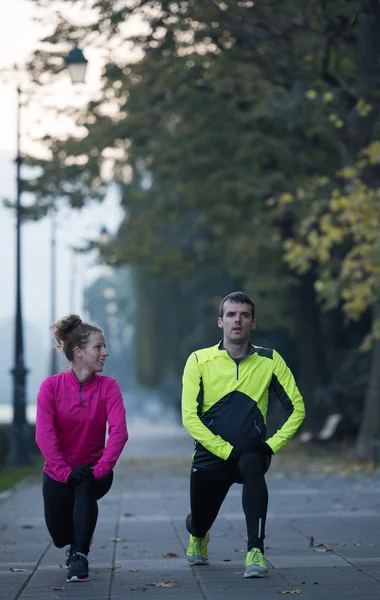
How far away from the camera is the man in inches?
294

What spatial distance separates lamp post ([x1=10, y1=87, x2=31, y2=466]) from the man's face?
56.2 ft

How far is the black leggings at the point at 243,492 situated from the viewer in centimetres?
742

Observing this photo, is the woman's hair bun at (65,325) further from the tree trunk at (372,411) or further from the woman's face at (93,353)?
the tree trunk at (372,411)

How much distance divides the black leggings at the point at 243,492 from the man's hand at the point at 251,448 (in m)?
0.03

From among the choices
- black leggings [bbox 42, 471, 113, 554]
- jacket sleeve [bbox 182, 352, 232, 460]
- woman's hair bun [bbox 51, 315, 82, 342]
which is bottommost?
black leggings [bbox 42, 471, 113, 554]

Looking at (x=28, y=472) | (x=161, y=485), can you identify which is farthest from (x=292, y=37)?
(x=28, y=472)

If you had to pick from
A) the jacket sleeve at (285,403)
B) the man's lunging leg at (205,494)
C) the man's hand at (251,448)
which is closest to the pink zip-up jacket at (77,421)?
the man's lunging leg at (205,494)

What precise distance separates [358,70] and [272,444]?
14201 mm

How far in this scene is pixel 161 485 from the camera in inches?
731

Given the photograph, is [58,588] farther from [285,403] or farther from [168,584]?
[285,403]

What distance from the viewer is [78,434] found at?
25.1 feet

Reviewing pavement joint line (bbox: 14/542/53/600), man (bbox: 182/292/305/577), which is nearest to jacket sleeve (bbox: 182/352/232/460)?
man (bbox: 182/292/305/577)

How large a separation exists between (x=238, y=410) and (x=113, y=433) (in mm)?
744

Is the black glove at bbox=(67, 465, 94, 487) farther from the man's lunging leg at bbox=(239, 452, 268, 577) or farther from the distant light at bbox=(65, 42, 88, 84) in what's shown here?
Result: the distant light at bbox=(65, 42, 88, 84)
